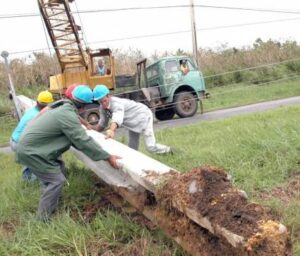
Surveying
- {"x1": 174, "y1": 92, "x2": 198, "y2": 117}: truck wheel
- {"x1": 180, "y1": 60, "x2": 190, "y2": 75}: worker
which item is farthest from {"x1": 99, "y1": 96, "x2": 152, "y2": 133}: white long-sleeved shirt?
{"x1": 180, "y1": 60, "x2": 190, "y2": 75}: worker

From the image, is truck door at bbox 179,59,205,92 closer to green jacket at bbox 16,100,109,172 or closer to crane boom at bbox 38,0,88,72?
crane boom at bbox 38,0,88,72

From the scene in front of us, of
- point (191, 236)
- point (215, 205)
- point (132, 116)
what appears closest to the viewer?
point (215, 205)

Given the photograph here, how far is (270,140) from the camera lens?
661cm

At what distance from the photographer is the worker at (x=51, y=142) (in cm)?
514

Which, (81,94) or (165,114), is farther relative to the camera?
(165,114)

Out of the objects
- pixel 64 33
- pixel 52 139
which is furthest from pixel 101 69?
pixel 52 139

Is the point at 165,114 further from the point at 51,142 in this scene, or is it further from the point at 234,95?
the point at 51,142

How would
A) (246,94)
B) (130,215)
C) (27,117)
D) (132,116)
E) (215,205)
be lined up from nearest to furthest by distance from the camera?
1. (215,205)
2. (130,215)
3. (27,117)
4. (132,116)
5. (246,94)

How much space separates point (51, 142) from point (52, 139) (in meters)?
0.03

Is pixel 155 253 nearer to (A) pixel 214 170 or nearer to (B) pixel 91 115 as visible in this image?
(A) pixel 214 170

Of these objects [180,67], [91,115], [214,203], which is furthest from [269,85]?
[214,203]

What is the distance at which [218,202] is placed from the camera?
3.31 metres

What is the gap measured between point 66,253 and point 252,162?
8.70 ft

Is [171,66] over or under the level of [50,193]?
over
